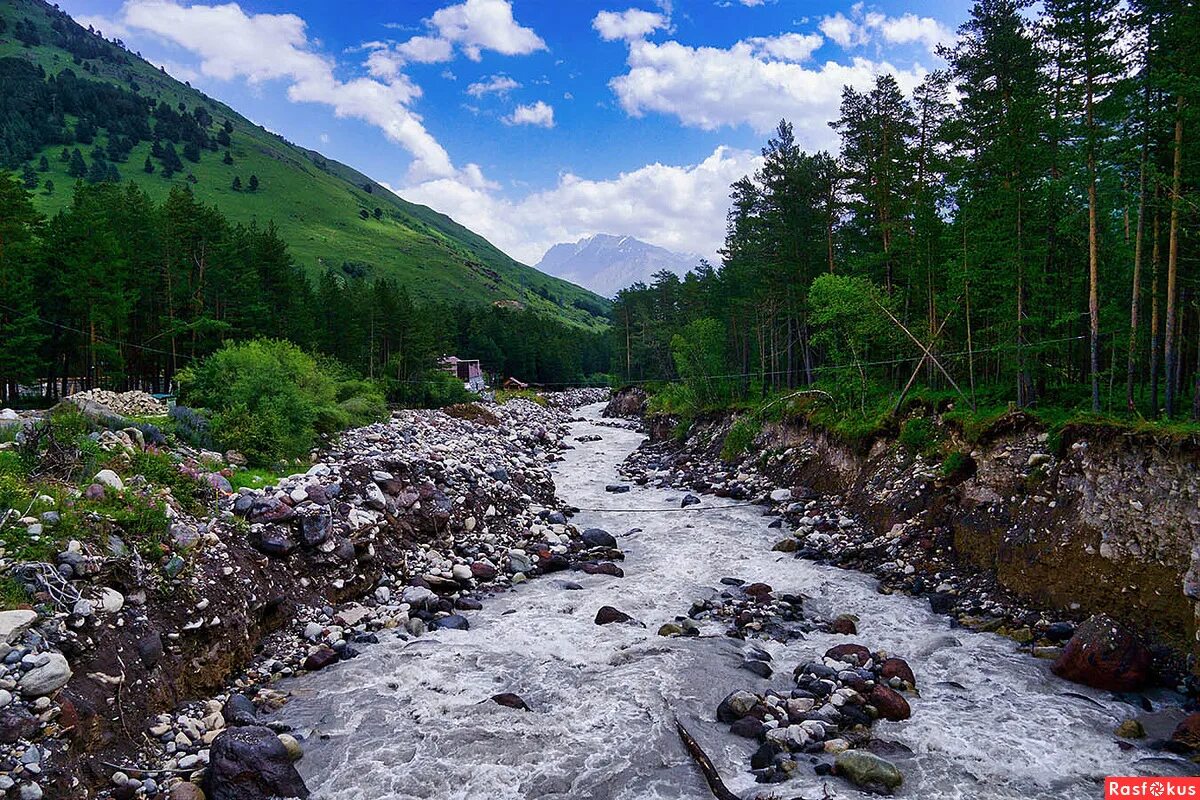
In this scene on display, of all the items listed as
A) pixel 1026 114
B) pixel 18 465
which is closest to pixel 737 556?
pixel 1026 114

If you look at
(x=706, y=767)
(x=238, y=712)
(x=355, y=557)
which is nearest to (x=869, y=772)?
(x=706, y=767)

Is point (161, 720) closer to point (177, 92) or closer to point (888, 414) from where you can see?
point (888, 414)

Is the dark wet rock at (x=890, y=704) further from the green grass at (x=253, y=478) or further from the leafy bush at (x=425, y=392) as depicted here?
the leafy bush at (x=425, y=392)

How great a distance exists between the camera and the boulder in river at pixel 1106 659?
987 cm

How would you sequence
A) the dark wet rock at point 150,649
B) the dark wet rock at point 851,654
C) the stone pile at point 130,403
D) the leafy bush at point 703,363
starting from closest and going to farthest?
the dark wet rock at point 150,649 < the dark wet rock at point 851,654 < the stone pile at point 130,403 < the leafy bush at point 703,363

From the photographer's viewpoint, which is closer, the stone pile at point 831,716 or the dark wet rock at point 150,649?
the stone pile at point 831,716

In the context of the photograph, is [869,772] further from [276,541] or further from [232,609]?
[276,541]

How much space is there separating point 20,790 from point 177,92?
807 feet

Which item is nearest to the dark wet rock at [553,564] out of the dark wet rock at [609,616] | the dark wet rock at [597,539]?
the dark wet rock at [597,539]

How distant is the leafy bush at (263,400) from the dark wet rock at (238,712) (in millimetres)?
9322

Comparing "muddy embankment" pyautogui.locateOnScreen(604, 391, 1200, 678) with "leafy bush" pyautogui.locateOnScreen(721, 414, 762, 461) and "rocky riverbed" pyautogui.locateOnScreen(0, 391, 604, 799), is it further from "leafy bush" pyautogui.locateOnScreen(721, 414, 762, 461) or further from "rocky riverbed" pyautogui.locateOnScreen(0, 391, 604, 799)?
"leafy bush" pyautogui.locateOnScreen(721, 414, 762, 461)

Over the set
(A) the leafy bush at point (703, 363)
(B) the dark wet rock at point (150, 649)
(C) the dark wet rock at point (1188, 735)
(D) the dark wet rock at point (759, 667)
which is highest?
(A) the leafy bush at point (703, 363)

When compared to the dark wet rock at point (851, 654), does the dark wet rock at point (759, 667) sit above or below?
below

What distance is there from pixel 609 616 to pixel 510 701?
12.4ft
